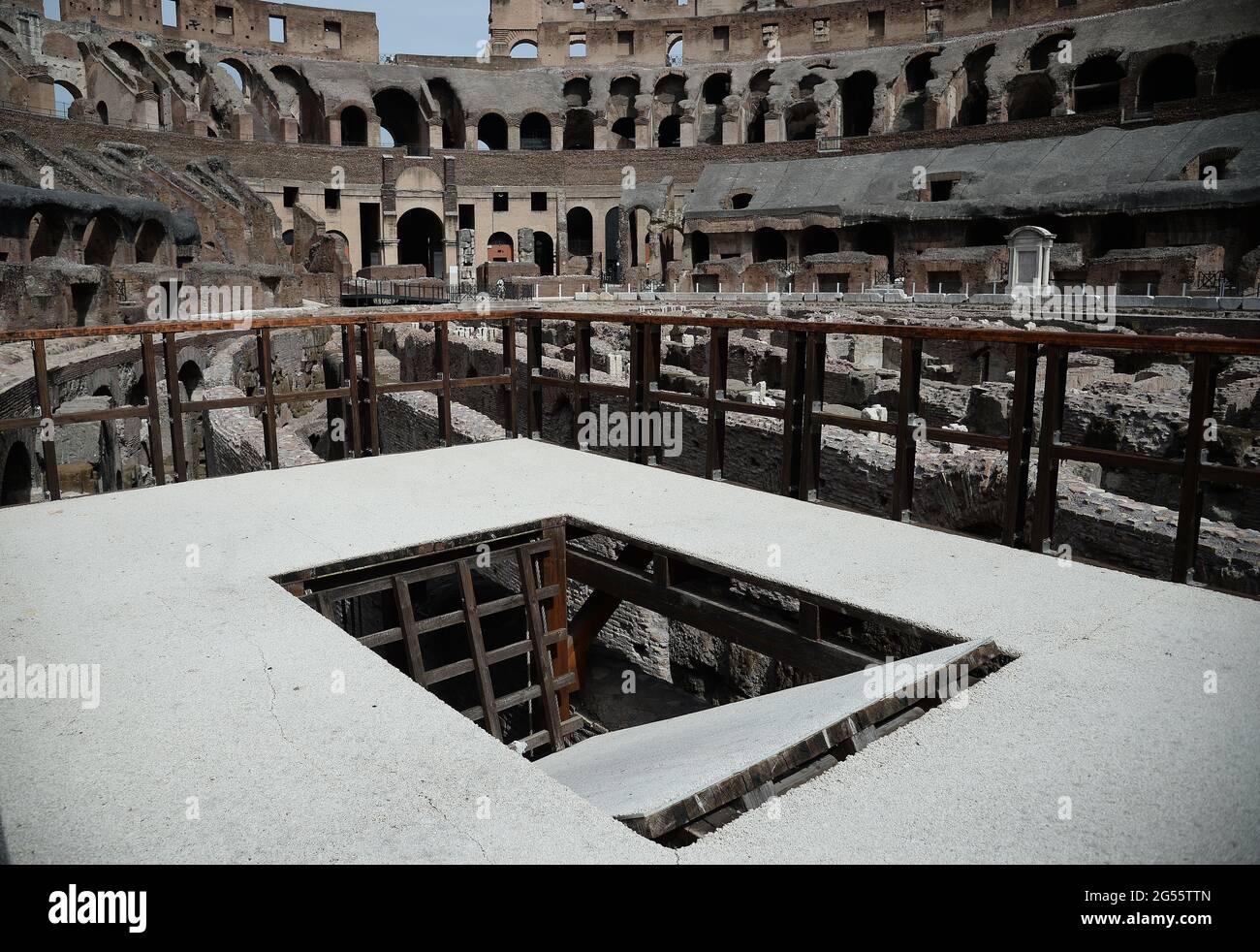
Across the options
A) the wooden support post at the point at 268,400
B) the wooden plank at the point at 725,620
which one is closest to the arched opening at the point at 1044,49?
the wooden support post at the point at 268,400

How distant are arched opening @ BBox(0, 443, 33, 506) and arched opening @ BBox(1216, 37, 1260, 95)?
Result: 41757 millimetres

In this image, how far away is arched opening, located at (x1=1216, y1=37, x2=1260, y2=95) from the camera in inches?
1505

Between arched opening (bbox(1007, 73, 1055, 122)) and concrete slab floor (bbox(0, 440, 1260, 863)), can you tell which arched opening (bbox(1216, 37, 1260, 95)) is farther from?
concrete slab floor (bbox(0, 440, 1260, 863))

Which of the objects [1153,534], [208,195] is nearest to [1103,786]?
[1153,534]

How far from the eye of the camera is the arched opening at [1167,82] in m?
40.8

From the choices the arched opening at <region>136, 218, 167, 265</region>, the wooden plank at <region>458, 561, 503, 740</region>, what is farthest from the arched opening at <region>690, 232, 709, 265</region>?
the wooden plank at <region>458, 561, 503, 740</region>

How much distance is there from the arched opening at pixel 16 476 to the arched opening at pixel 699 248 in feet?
99.8

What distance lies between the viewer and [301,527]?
17.7ft

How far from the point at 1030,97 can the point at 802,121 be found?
399 inches

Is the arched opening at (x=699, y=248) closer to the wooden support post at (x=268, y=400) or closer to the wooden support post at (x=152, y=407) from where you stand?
the wooden support post at (x=268, y=400)

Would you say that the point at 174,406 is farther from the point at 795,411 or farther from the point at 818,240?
the point at 818,240

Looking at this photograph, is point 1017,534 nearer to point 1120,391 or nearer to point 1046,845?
point 1046,845

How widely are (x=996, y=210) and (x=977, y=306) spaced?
732 cm

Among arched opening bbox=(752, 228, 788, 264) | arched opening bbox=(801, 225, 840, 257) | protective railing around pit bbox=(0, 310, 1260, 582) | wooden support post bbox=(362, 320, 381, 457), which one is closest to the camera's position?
protective railing around pit bbox=(0, 310, 1260, 582)
